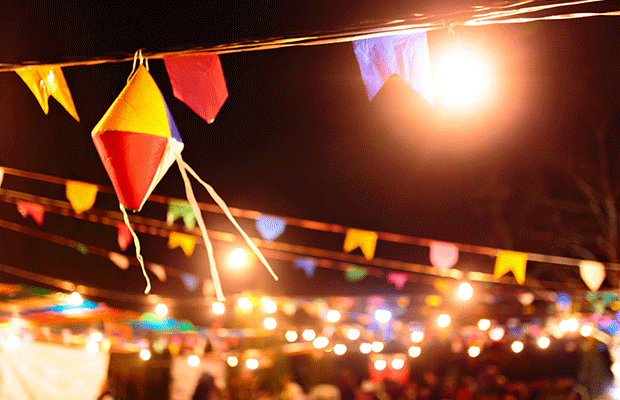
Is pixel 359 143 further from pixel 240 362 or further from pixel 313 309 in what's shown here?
pixel 240 362

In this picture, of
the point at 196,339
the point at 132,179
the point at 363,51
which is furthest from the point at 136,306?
the point at 363,51

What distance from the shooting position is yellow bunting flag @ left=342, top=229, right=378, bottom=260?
6.75 m

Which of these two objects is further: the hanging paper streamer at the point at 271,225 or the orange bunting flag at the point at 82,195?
the hanging paper streamer at the point at 271,225

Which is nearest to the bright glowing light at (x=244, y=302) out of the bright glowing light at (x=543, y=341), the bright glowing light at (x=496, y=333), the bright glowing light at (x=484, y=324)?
the bright glowing light at (x=484, y=324)

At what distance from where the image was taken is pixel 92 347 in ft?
33.8

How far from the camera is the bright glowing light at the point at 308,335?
11.3 meters

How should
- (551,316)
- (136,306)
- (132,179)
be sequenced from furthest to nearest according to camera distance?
(551,316) < (136,306) < (132,179)

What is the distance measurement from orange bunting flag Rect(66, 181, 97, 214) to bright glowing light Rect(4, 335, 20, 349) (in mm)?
5026

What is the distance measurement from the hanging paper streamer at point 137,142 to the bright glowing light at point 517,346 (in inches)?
408

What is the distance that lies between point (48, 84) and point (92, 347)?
350 inches

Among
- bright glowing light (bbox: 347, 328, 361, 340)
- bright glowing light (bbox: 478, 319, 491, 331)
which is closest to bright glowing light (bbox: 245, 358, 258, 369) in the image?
bright glowing light (bbox: 347, 328, 361, 340)

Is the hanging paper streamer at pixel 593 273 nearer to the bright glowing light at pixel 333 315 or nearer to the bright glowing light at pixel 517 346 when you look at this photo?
the bright glowing light at pixel 517 346

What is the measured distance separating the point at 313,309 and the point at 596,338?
20.9 ft

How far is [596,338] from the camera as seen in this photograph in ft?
36.8
